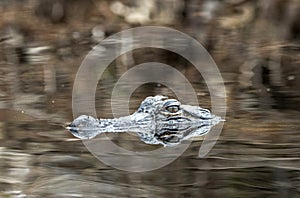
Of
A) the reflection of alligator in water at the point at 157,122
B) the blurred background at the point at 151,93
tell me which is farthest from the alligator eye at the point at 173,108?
the blurred background at the point at 151,93

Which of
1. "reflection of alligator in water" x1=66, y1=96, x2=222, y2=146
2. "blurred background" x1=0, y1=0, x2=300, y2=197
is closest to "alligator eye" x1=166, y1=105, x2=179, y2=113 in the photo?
"reflection of alligator in water" x1=66, y1=96, x2=222, y2=146

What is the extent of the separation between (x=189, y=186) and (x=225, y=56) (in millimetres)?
1994

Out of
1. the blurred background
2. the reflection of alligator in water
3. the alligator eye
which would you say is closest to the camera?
the blurred background

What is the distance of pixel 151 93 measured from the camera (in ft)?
9.54

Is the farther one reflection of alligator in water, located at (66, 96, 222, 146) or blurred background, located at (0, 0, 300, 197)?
reflection of alligator in water, located at (66, 96, 222, 146)

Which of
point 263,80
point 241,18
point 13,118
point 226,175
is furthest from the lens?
point 241,18

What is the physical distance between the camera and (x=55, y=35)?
14.1ft

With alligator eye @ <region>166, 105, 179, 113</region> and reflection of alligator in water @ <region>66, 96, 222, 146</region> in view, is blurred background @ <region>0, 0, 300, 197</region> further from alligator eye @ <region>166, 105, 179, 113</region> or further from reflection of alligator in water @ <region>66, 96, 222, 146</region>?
alligator eye @ <region>166, 105, 179, 113</region>

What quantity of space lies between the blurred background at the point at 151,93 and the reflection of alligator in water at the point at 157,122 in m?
0.08

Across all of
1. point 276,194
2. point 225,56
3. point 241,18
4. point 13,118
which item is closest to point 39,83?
point 13,118

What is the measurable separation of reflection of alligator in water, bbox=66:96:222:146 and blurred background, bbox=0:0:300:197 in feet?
0.25

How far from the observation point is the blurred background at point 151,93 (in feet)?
5.79

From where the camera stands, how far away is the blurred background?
1764 millimetres

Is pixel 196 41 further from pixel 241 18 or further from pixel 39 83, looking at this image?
pixel 39 83
